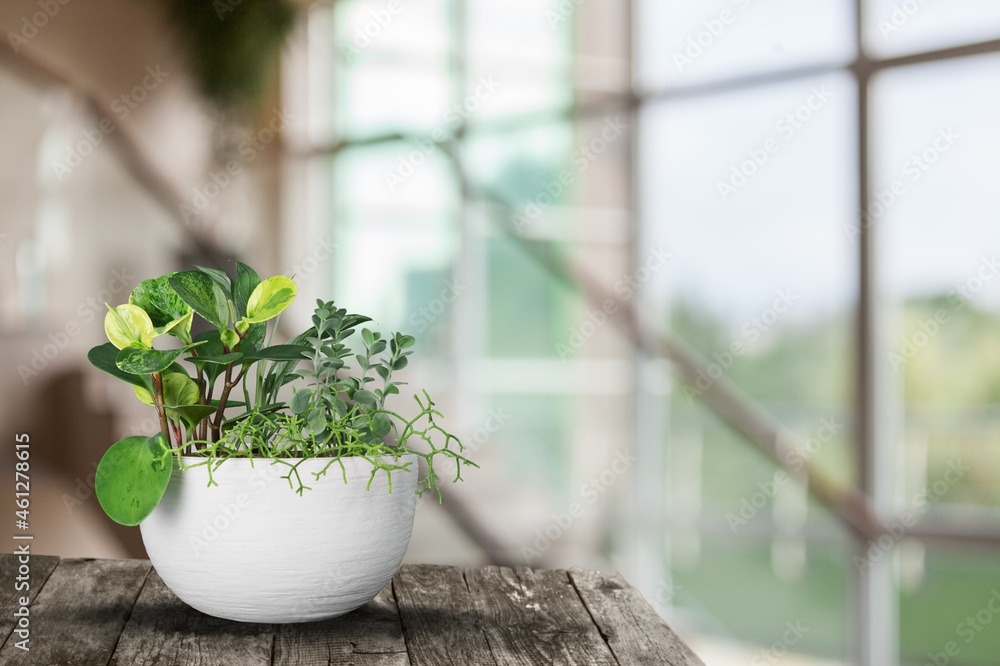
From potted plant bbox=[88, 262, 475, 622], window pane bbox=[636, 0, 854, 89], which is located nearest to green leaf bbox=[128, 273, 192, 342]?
potted plant bbox=[88, 262, 475, 622]

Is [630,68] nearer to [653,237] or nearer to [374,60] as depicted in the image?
[653,237]

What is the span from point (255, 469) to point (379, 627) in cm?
17

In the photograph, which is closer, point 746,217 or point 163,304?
point 163,304

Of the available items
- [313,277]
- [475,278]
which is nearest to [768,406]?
[475,278]

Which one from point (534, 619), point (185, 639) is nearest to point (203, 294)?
point (185, 639)

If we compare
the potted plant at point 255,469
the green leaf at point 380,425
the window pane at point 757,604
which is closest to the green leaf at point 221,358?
the potted plant at point 255,469

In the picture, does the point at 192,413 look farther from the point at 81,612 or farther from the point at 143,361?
the point at 81,612

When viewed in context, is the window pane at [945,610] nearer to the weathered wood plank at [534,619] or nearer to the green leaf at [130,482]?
the weathered wood plank at [534,619]

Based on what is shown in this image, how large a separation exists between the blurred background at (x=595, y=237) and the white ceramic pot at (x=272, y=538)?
229 centimetres

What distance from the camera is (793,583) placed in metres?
4.89

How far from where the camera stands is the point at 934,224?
3.92 meters

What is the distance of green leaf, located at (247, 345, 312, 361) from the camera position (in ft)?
2.20

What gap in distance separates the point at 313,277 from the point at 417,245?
0.51 m

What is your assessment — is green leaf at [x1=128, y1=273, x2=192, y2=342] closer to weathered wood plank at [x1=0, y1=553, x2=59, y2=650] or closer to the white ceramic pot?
the white ceramic pot
